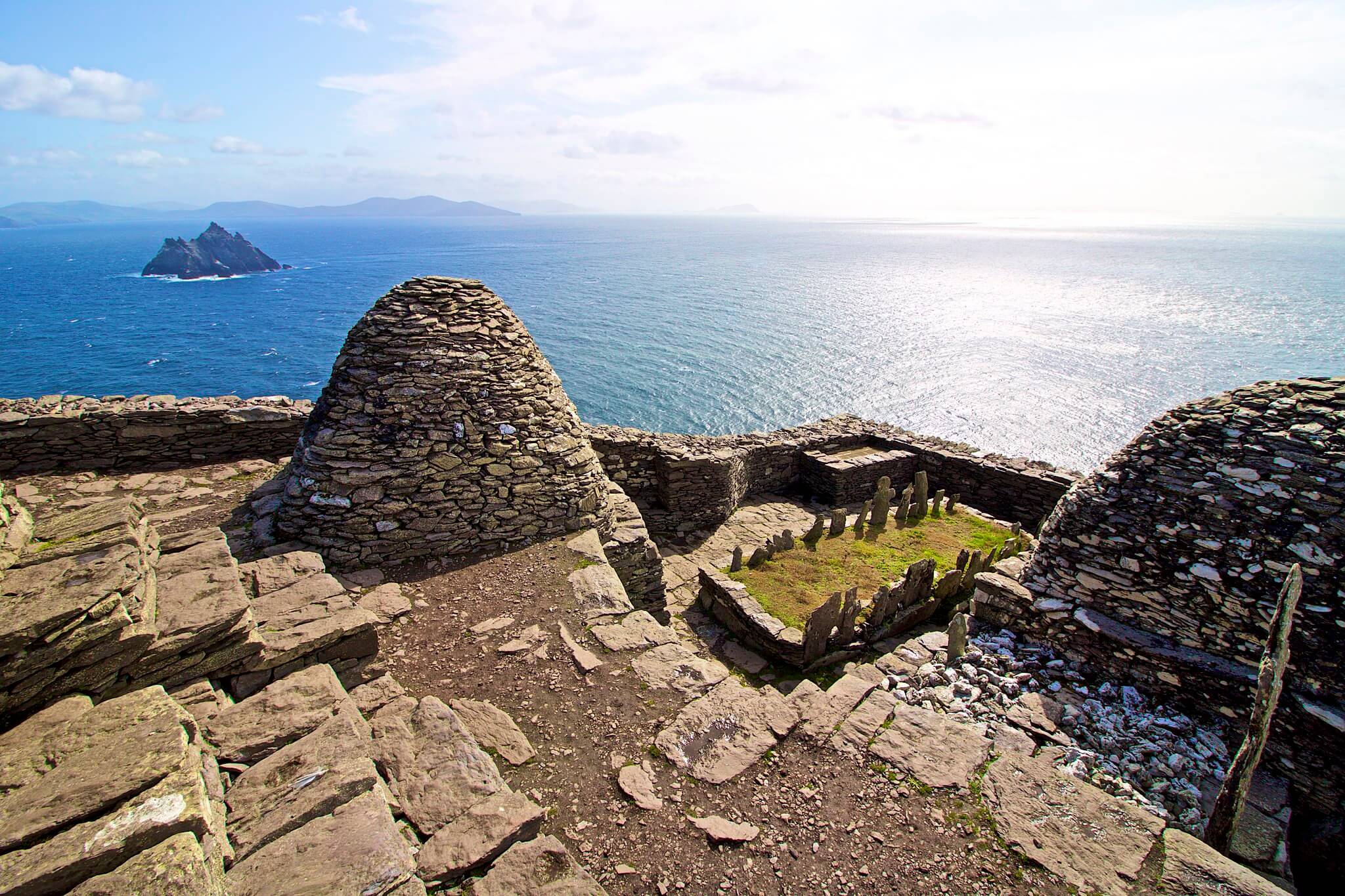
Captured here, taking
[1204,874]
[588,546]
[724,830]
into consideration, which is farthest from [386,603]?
[1204,874]

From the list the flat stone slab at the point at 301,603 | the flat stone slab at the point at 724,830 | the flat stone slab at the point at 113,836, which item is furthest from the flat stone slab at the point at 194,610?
the flat stone slab at the point at 724,830

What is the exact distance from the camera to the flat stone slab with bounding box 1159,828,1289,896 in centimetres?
461

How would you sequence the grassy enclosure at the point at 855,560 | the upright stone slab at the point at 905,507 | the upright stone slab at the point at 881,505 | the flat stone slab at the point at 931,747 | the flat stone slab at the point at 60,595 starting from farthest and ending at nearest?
the upright stone slab at the point at 905,507
the upright stone slab at the point at 881,505
the grassy enclosure at the point at 855,560
the flat stone slab at the point at 931,747
the flat stone slab at the point at 60,595

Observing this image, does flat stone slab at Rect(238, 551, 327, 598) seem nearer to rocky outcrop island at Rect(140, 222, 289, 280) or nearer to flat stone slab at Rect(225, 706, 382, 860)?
A: flat stone slab at Rect(225, 706, 382, 860)

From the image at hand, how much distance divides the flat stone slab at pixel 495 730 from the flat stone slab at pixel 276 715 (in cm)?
122

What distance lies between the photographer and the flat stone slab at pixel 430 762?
4883mm

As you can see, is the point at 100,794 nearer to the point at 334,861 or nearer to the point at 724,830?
the point at 334,861

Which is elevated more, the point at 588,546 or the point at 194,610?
the point at 194,610

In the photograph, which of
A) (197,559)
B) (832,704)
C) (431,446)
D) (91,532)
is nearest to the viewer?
(91,532)

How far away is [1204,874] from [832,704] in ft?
10.7

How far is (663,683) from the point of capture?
7043 mm

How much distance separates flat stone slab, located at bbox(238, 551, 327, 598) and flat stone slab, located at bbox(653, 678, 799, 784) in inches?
201

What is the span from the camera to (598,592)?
8648mm

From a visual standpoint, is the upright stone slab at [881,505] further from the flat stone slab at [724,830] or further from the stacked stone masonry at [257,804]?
the stacked stone masonry at [257,804]
